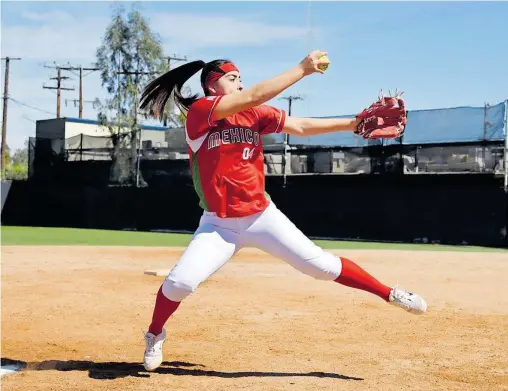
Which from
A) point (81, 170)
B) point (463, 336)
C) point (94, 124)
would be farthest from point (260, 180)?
point (94, 124)

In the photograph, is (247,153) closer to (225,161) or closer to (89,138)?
(225,161)

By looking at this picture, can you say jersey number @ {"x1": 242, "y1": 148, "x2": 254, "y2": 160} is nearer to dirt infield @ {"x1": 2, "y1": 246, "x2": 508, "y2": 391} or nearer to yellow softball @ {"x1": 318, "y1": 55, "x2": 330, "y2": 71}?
yellow softball @ {"x1": 318, "y1": 55, "x2": 330, "y2": 71}

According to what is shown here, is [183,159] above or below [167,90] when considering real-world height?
above

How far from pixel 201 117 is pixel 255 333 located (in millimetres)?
2409

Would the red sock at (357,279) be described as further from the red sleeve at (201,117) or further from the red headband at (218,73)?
the red headband at (218,73)

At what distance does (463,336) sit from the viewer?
22.6ft

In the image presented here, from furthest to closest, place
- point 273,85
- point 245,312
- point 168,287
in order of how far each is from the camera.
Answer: point 245,312
point 168,287
point 273,85

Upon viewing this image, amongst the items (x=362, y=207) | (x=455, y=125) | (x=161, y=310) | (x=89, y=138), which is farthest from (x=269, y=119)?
(x=89, y=138)

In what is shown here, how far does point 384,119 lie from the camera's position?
573 centimetres

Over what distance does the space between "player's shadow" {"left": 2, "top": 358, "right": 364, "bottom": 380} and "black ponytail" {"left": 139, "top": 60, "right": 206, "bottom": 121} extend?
5.97 feet

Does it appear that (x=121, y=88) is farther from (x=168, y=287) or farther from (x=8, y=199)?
(x=168, y=287)

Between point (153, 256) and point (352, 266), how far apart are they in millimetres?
9977

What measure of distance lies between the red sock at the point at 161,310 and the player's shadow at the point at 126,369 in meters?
0.29

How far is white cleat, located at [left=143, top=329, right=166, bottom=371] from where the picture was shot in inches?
208
